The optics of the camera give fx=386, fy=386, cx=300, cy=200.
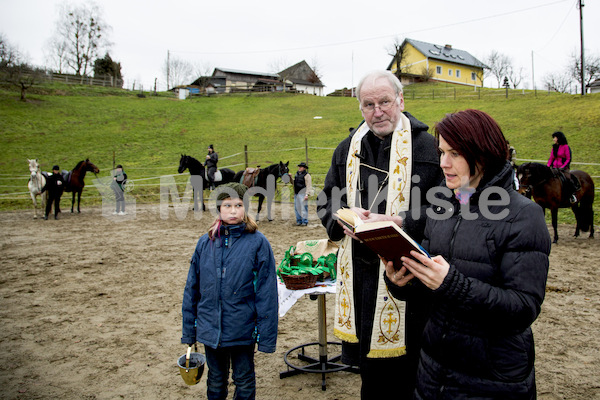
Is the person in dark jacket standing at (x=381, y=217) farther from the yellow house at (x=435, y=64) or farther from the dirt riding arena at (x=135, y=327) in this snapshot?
the yellow house at (x=435, y=64)

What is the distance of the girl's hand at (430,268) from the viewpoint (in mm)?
1301

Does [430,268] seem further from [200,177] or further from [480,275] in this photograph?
[200,177]

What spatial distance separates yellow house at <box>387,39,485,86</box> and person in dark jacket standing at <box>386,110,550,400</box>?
51251 millimetres

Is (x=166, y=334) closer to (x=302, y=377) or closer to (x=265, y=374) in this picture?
(x=265, y=374)

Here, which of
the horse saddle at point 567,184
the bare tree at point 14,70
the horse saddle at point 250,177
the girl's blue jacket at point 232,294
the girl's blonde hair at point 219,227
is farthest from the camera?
the bare tree at point 14,70

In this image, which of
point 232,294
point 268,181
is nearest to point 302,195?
point 268,181

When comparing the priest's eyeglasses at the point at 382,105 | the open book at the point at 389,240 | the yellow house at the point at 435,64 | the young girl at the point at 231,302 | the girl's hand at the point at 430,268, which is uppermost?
the yellow house at the point at 435,64

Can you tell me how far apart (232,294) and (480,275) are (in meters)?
1.66

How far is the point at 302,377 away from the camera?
3.44 meters

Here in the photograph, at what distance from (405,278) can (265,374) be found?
2.47 meters

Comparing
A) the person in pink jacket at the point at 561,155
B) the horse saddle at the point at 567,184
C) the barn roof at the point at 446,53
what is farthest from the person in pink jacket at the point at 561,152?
the barn roof at the point at 446,53

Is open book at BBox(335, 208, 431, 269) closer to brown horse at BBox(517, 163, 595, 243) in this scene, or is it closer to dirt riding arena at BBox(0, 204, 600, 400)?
dirt riding arena at BBox(0, 204, 600, 400)

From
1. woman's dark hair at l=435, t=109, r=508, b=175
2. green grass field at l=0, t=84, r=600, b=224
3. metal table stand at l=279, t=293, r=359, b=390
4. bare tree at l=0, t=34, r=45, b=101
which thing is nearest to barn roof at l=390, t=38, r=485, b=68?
green grass field at l=0, t=84, r=600, b=224

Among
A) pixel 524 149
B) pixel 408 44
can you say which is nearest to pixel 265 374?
pixel 524 149
